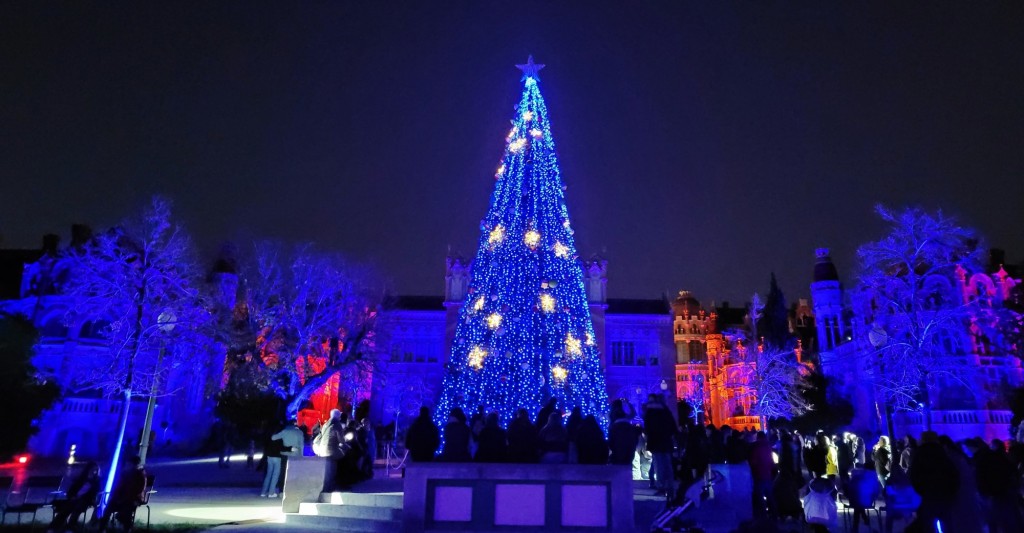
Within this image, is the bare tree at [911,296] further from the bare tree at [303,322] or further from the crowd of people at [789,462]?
the bare tree at [303,322]

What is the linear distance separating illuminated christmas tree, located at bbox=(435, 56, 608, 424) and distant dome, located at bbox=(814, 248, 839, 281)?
29.5 meters

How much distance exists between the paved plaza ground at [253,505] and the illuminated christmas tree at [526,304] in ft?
25.2

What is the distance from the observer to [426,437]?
464 inches

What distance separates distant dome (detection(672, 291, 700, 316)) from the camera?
2400 inches

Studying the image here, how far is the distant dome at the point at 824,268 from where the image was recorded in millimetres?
48562

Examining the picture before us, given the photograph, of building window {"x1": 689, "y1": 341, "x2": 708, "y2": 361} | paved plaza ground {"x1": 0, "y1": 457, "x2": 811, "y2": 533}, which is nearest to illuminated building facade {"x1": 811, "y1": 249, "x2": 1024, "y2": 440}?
building window {"x1": 689, "y1": 341, "x2": 708, "y2": 361}

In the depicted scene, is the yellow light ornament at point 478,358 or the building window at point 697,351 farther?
the building window at point 697,351

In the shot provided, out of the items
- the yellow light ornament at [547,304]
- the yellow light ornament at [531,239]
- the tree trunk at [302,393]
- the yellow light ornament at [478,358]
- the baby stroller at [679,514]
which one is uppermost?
the yellow light ornament at [531,239]

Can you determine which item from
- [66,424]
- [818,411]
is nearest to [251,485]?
[66,424]

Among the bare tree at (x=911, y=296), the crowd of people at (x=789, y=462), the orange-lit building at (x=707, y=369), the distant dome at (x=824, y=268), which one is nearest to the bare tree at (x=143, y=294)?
the crowd of people at (x=789, y=462)

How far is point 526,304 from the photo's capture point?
2577 cm

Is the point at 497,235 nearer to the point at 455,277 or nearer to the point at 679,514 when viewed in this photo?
the point at 679,514

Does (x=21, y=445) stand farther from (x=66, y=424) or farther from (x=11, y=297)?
(x=11, y=297)

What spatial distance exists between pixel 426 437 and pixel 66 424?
32698 millimetres
